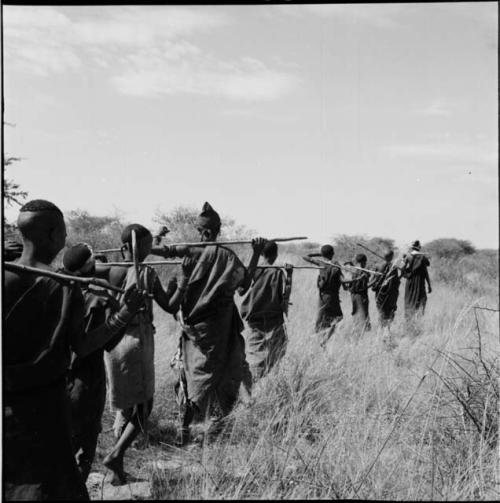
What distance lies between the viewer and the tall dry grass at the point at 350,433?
3541 mm

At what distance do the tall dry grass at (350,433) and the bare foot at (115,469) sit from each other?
30 centimetres

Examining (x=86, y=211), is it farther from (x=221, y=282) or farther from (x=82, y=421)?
(x=82, y=421)

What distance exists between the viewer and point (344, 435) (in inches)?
168

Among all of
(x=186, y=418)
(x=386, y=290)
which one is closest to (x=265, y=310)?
(x=186, y=418)

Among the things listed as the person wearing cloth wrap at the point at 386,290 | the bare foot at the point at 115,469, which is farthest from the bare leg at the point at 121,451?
the person wearing cloth wrap at the point at 386,290

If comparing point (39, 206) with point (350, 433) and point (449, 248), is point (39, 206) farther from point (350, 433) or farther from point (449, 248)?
point (449, 248)

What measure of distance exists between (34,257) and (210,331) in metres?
2.67

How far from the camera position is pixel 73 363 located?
383 cm

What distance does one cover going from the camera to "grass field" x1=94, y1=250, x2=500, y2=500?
3.55 m

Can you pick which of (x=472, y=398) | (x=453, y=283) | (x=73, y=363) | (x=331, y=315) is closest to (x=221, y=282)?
(x=73, y=363)

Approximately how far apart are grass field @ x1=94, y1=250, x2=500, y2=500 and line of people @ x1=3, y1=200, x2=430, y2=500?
353 mm

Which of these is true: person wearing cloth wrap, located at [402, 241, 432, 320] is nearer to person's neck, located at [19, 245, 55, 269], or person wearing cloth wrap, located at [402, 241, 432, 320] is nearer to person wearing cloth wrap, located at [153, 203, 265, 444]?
person wearing cloth wrap, located at [153, 203, 265, 444]

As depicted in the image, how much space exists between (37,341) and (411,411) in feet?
10.8

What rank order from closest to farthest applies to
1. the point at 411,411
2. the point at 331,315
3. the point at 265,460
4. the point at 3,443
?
the point at 3,443
the point at 265,460
the point at 411,411
the point at 331,315
